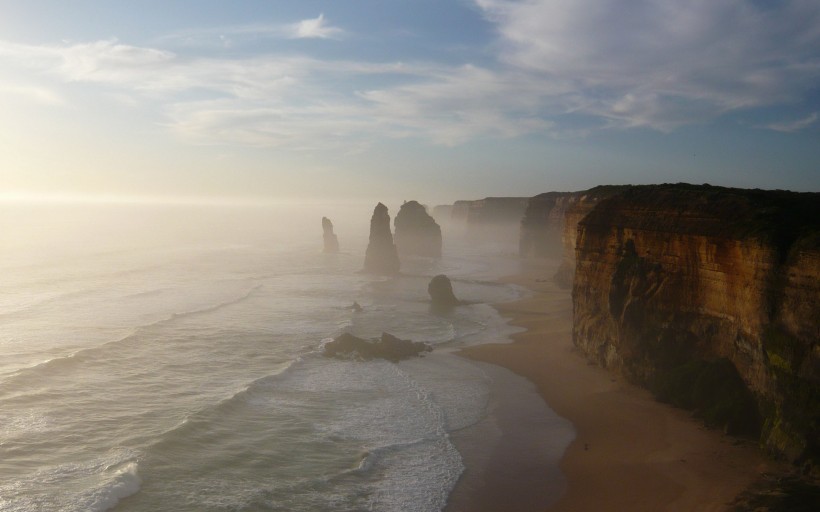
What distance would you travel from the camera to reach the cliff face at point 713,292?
1977 cm

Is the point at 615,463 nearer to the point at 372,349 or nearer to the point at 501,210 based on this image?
the point at 372,349

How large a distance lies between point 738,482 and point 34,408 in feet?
97.5

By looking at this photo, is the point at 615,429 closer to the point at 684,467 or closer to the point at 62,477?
the point at 684,467

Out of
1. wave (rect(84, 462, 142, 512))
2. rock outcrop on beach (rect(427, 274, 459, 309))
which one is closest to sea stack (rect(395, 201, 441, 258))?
rock outcrop on beach (rect(427, 274, 459, 309))

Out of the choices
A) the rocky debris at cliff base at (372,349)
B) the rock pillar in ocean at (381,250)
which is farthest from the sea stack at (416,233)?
the rocky debris at cliff base at (372,349)

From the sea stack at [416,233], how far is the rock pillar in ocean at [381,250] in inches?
931

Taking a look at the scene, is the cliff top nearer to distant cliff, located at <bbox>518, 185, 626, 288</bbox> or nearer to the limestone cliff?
distant cliff, located at <bbox>518, 185, 626, 288</bbox>

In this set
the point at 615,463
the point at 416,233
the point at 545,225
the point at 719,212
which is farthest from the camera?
the point at 416,233

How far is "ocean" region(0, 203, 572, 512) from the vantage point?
2064 centimetres

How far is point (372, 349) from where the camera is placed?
129 ft

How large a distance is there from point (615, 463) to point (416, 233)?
86.8 meters

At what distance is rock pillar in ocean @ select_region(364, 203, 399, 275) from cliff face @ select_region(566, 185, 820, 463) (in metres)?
48.6

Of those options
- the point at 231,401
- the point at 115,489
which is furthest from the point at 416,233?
the point at 115,489

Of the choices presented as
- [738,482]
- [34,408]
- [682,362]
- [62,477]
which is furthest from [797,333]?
[34,408]
